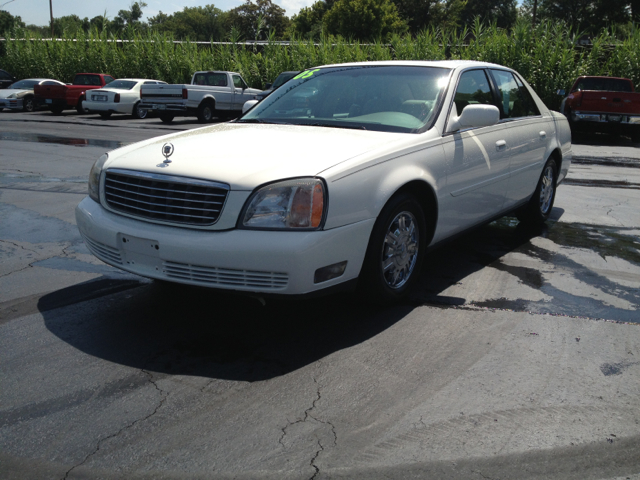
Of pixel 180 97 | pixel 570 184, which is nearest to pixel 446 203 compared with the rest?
pixel 570 184

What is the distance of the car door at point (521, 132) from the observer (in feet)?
18.3

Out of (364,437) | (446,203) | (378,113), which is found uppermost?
(378,113)

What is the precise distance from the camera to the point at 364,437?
2643 mm

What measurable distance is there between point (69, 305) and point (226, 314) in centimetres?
104

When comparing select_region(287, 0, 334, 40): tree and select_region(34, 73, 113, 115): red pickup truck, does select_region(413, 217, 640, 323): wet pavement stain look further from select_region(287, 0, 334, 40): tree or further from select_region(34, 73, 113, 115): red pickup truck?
select_region(287, 0, 334, 40): tree

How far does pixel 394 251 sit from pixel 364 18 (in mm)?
65393

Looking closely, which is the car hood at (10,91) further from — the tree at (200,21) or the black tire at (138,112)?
the tree at (200,21)

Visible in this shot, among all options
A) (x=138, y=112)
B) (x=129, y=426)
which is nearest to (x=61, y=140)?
(x=138, y=112)

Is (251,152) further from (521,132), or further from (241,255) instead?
(521,132)

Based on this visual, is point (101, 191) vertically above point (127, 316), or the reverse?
point (101, 191)

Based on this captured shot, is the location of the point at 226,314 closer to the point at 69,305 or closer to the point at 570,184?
the point at 69,305

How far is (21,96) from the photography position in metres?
25.3

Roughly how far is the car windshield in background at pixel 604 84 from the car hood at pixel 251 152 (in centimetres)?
1657

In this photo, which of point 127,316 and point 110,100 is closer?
point 127,316
